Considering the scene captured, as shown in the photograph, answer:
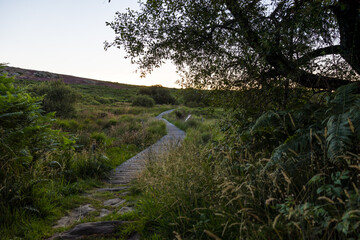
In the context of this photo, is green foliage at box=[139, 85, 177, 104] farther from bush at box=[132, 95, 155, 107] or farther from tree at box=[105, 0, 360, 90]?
tree at box=[105, 0, 360, 90]

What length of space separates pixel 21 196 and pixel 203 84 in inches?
164

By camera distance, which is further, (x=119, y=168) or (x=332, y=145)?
(x=119, y=168)

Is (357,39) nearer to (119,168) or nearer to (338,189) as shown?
Result: (338,189)

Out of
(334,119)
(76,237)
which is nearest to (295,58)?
(334,119)

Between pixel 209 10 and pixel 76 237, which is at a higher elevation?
pixel 209 10

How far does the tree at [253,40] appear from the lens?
3.32 m

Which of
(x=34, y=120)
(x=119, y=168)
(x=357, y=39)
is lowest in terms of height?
(x=119, y=168)

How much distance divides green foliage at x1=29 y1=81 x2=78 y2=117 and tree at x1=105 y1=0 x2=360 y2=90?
16.0 meters

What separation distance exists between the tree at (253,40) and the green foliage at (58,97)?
16.0m

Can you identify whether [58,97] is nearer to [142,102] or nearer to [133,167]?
[133,167]

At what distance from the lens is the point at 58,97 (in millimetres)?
19734

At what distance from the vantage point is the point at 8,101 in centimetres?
416

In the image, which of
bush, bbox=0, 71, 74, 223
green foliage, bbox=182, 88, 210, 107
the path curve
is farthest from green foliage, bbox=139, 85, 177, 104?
bush, bbox=0, 71, 74, 223

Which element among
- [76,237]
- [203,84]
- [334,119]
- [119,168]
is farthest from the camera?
[119,168]
